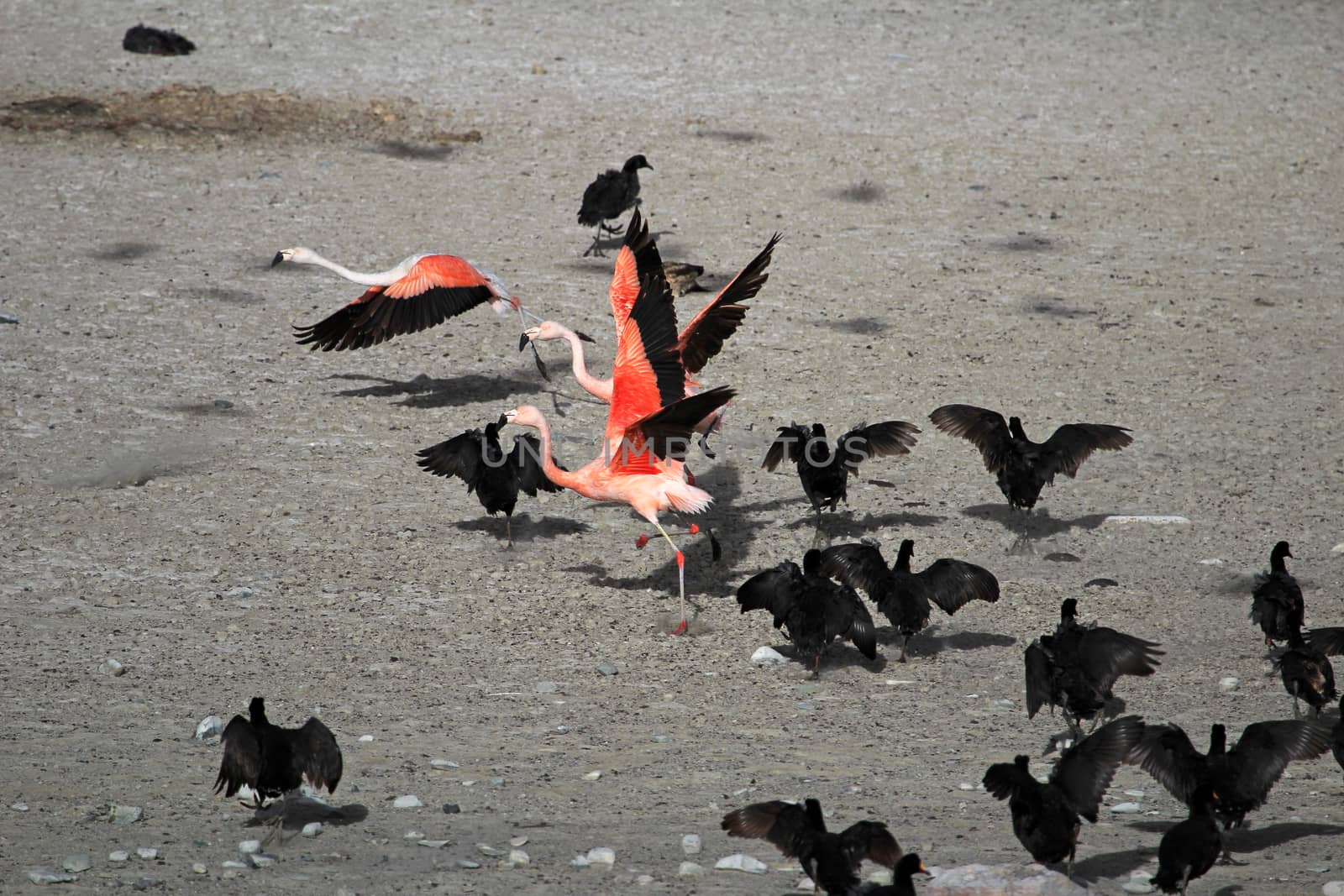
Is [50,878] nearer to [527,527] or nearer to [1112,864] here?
[1112,864]

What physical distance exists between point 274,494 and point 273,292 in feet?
13.0

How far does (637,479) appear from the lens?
880 cm

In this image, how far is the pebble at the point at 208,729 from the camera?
6.65 m

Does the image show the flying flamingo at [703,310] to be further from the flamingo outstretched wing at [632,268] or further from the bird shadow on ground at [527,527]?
the bird shadow on ground at [527,527]

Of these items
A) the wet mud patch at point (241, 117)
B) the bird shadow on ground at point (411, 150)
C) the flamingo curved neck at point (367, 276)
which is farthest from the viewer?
the wet mud patch at point (241, 117)

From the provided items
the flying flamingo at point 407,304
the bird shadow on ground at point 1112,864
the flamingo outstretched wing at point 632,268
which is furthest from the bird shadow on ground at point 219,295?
the bird shadow on ground at point 1112,864

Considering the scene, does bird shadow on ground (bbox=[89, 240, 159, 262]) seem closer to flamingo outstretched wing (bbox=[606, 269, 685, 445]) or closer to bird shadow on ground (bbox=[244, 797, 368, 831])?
flamingo outstretched wing (bbox=[606, 269, 685, 445])

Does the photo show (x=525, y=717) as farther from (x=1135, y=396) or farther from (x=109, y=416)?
(x=1135, y=396)

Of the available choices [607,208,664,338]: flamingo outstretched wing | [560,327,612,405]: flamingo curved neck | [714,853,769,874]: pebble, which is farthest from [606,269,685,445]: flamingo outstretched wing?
[714,853,769,874]: pebble

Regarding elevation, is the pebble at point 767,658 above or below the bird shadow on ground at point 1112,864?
above

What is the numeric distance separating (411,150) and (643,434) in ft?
29.7

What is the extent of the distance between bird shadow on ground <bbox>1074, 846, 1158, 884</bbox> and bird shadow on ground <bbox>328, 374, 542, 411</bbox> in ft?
22.0

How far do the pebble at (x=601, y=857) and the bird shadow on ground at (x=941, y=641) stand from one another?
2866 mm

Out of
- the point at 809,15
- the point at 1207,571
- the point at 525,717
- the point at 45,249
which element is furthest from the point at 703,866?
the point at 809,15
